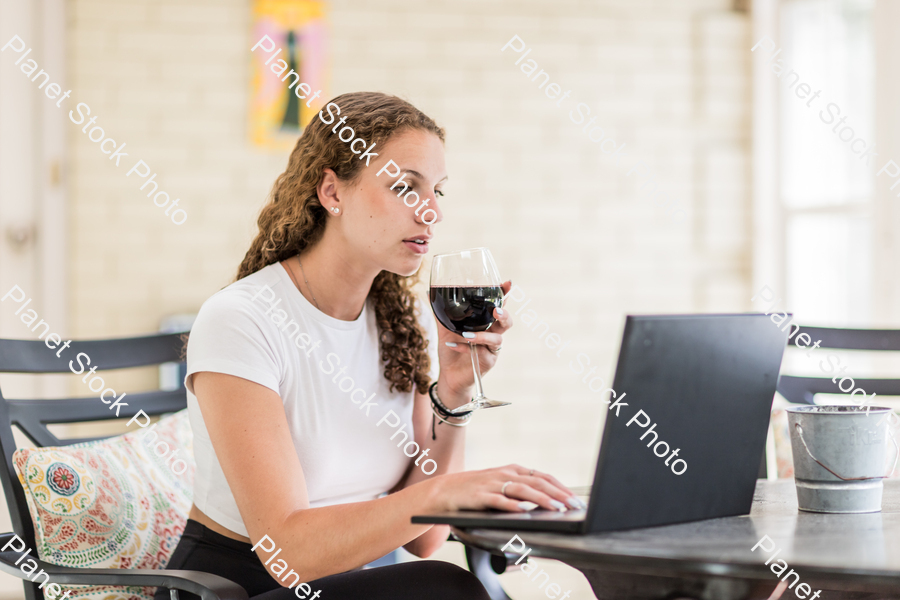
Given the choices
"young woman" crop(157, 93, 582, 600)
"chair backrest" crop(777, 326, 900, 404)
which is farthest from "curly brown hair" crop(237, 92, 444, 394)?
"chair backrest" crop(777, 326, 900, 404)

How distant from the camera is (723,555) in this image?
0.78 m

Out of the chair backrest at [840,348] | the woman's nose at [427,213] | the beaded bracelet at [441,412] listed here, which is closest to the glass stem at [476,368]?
the beaded bracelet at [441,412]

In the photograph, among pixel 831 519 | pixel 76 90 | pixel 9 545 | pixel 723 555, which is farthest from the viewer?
pixel 76 90

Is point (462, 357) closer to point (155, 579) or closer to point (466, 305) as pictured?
point (466, 305)

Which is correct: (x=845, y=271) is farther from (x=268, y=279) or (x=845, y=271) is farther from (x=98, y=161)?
(x=98, y=161)

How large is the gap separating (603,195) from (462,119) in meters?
0.76

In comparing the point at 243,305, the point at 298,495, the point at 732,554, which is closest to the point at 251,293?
the point at 243,305

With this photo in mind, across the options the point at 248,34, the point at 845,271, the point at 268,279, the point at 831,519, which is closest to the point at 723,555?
the point at 831,519

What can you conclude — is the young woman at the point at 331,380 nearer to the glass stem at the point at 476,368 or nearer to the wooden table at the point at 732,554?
the glass stem at the point at 476,368

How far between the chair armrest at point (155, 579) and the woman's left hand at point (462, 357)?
53 cm

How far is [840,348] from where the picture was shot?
6.82ft

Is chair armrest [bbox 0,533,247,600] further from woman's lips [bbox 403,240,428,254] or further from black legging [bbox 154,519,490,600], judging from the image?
woman's lips [bbox 403,240,428,254]

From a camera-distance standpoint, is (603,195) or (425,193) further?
(603,195)

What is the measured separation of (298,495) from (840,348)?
152 centimetres
